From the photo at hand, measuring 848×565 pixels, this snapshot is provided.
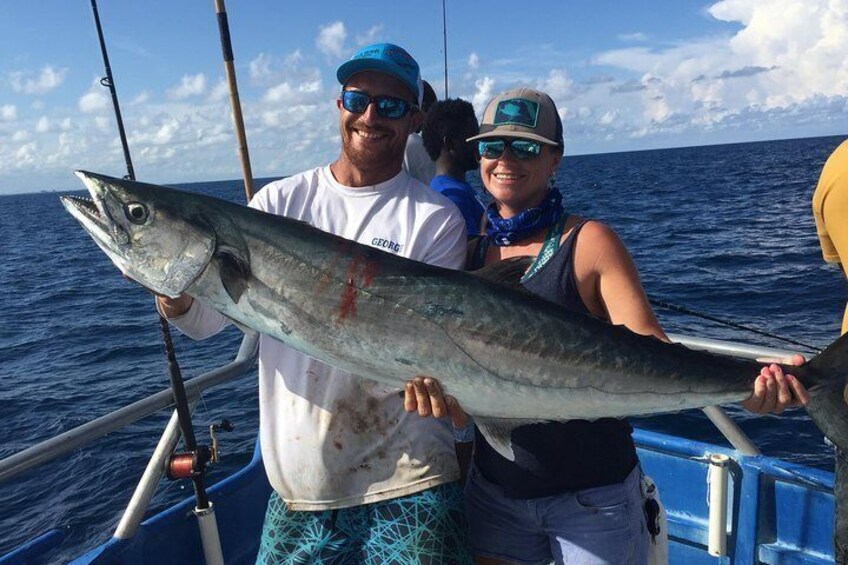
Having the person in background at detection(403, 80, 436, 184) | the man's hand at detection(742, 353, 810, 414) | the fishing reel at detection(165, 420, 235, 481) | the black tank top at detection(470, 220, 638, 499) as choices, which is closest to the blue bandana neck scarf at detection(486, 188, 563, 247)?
the black tank top at detection(470, 220, 638, 499)

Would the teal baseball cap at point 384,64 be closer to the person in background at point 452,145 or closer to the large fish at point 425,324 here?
the large fish at point 425,324

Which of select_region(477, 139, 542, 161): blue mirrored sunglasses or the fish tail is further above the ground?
select_region(477, 139, 542, 161): blue mirrored sunglasses

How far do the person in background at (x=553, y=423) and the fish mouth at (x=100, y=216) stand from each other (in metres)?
1.38

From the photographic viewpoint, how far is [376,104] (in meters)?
3.08

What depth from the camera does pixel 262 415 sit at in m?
3.05

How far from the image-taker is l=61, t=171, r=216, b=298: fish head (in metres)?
2.79

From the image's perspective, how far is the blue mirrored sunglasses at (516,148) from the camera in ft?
9.75

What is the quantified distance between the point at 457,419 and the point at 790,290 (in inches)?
621

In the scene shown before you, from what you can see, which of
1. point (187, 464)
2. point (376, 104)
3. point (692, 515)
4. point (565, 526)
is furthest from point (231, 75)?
point (692, 515)

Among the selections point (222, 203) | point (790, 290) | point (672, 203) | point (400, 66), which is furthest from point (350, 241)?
point (672, 203)

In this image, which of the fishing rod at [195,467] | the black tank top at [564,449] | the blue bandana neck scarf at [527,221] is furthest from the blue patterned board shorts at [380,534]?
the blue bandana neck scarf at [527,221]

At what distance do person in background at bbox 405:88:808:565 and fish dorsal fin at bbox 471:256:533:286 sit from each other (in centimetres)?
12

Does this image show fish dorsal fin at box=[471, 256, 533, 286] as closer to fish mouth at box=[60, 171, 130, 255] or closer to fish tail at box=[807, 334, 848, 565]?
fish tail at box=[807, 334, 848, 565]

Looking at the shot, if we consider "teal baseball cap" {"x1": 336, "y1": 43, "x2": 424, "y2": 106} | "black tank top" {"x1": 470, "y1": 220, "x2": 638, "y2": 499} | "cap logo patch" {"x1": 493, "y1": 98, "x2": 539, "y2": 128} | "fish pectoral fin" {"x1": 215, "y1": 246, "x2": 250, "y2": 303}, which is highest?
"teal baseball cap" {"x1": 336, "y1": 43, "x2": 424, "y2": 106}
